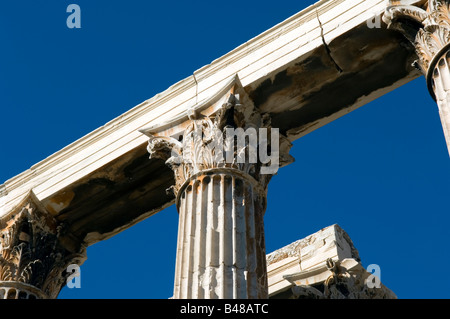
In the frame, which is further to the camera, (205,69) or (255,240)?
(205,69)

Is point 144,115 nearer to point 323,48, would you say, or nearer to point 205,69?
point 205,69

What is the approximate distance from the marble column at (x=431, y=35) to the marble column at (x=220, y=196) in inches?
127

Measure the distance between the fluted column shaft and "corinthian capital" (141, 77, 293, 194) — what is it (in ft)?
1.02

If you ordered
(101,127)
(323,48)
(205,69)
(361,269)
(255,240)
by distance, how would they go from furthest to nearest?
1. (361,269)
2. (101,127)
3. (205,69)
4. (323,48)
5. (255,240)

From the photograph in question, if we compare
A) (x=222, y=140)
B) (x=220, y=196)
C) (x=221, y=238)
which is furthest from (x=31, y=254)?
(x=221, y=238)

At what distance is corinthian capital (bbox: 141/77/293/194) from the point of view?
1502cm

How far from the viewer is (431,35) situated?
13.6m

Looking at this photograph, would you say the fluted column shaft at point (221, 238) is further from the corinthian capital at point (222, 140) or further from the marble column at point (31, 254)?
the marble column at point (31, 254)

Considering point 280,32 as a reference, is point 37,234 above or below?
below

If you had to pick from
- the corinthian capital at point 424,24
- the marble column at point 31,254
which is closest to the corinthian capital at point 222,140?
the corinthian capital at point 424,24

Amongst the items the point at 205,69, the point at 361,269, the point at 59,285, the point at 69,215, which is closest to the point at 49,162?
the point at 69,215

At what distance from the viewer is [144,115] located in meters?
17.5

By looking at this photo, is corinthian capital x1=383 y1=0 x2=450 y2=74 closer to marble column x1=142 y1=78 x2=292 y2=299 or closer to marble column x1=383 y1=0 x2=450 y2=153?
marble column x1=383 y1=0 x2=450 y2=153

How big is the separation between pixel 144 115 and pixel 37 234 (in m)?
3.55
